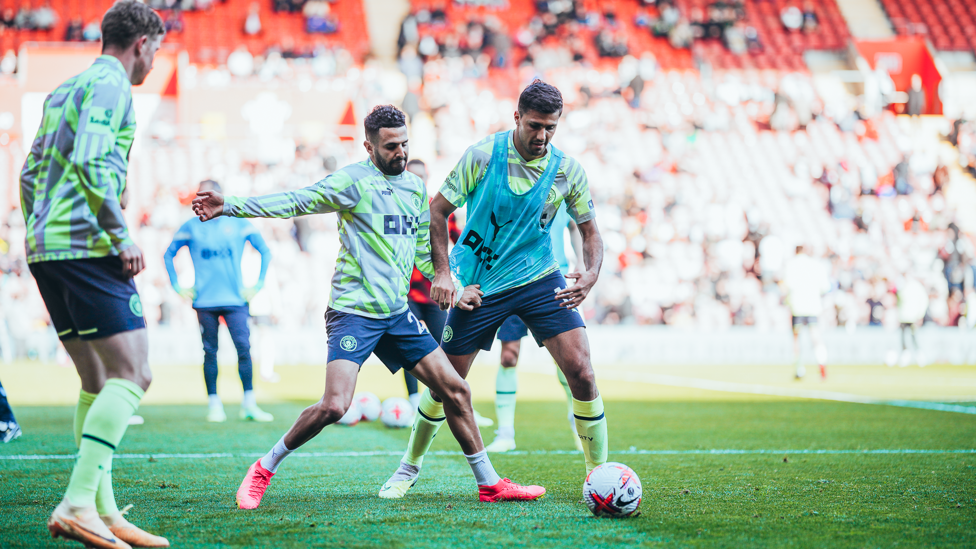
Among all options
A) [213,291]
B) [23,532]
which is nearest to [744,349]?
[213,291]

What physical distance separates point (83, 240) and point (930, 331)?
70.1ft

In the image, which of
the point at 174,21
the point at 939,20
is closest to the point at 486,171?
the point at 174,21

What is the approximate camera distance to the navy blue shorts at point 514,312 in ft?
17.2

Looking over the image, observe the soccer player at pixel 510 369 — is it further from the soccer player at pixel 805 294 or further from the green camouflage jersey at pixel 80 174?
the soccer player at pixel 805 294

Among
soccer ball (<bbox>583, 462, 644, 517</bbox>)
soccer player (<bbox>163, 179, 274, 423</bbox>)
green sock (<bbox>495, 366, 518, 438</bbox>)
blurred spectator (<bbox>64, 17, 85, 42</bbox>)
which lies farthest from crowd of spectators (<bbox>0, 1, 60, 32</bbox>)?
soccer ball (<bbox>583, 462, 644, 517</bbox>)

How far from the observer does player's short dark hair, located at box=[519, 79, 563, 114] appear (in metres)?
4.95

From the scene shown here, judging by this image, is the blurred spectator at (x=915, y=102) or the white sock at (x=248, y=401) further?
the blurred spectator at (x=915, y=102)

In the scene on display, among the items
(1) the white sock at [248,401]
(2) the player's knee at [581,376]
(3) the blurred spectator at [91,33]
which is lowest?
(1) the white sock at [248,401]

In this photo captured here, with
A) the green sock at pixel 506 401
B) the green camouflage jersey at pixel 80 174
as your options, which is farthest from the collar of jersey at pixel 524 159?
the green sock at pixel 506 401

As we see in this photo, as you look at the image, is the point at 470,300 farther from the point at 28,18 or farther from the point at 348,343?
the point at 28,18

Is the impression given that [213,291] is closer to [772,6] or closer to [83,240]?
[83,240]

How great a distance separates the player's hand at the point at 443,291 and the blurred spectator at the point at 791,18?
33106 mm

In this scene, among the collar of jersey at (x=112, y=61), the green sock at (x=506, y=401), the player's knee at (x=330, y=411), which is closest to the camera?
the collar of jersey at (x=112, y=61)

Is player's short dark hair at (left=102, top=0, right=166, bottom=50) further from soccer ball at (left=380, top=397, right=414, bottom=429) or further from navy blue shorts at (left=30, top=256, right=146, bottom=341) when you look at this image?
soccer ball at (left=380, top=397, right=414, bottom=429)
